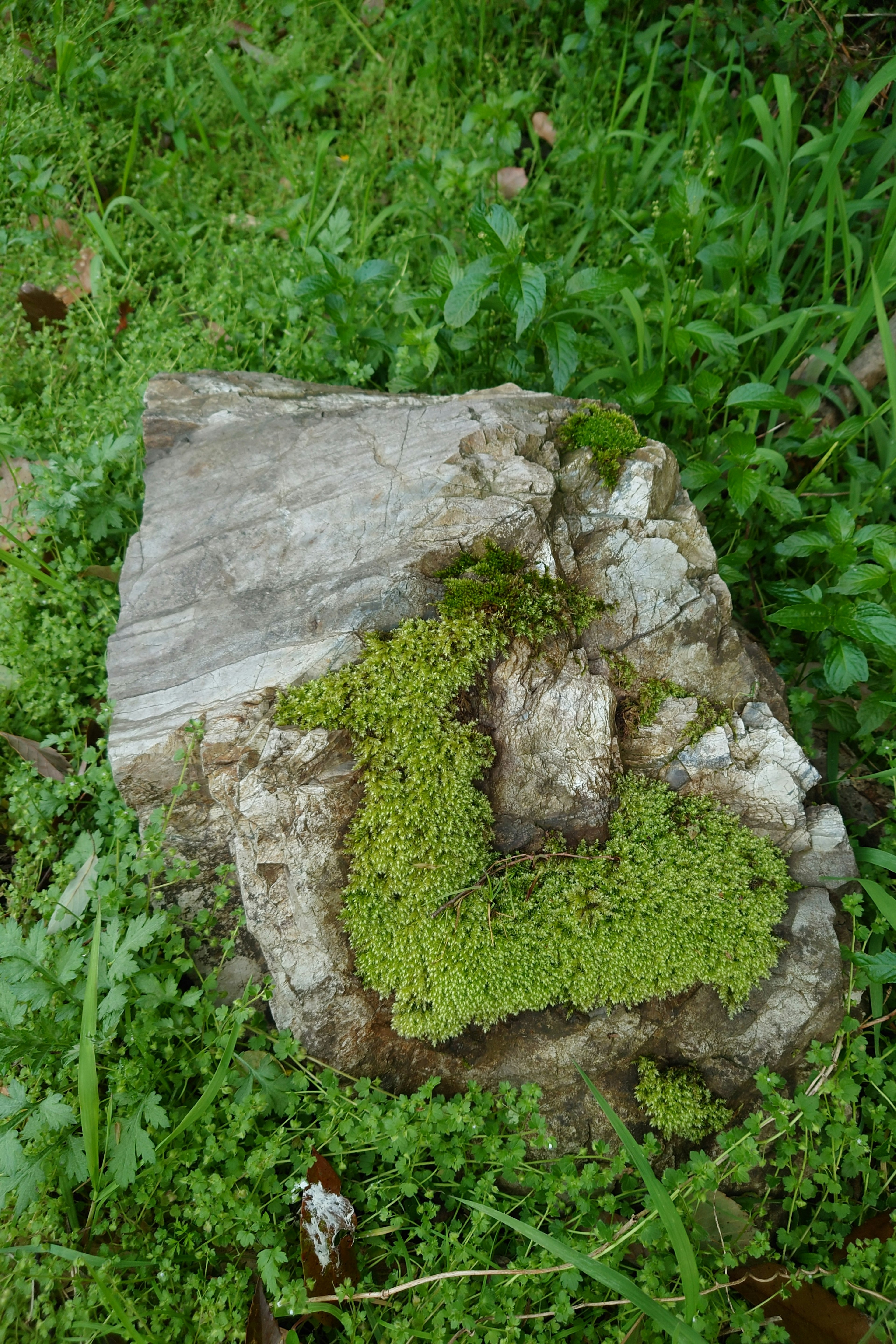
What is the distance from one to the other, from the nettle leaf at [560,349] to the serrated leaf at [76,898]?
247 cm

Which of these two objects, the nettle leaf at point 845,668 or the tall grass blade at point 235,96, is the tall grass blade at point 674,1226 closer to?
the nettle leaf at point 845,668

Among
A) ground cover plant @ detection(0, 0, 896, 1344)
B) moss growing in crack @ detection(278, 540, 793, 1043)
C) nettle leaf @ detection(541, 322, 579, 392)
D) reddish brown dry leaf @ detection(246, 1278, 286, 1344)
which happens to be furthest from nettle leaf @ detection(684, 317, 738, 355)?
reddish brown dry leaf @ detection(246, 1278, 286, 1344)

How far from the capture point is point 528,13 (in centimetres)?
464

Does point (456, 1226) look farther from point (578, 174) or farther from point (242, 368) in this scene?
point (578, 174)

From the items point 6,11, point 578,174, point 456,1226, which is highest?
point 6,11

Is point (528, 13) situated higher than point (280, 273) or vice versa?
point (528, 13)

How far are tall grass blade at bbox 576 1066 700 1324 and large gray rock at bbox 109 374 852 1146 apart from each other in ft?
1.48

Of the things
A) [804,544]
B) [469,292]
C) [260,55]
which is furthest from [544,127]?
[804,544]

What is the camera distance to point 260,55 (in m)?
4.71

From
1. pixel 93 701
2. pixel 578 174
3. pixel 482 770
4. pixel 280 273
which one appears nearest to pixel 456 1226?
pixel 482 770

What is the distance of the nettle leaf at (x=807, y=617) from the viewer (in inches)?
113

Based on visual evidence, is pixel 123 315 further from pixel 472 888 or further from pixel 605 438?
pixel 472 888

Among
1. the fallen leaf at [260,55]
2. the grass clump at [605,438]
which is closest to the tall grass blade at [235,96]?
the fallen leaf at [260,55]

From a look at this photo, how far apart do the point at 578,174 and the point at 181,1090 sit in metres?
4.67
